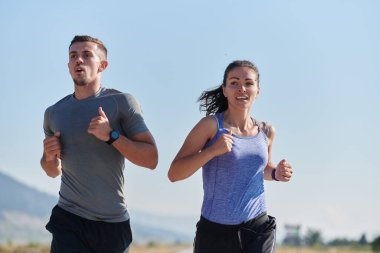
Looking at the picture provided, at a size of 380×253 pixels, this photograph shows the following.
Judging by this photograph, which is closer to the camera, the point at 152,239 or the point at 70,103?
the point at 70,103

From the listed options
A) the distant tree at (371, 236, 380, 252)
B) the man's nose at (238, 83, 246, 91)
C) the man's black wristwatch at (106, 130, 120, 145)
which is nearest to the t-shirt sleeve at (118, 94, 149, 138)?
the man's black wristwatch at (106, 130, 120, 145)

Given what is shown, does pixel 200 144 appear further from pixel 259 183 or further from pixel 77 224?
pixel 77 224

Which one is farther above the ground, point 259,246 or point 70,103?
point 70,103

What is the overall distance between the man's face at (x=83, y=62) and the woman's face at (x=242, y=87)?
3.41 feet

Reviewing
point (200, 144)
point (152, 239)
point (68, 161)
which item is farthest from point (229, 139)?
point (152, 239)

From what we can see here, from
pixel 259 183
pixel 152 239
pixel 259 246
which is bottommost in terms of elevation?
pixel 152 239

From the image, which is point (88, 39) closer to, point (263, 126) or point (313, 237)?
point (263, 126)

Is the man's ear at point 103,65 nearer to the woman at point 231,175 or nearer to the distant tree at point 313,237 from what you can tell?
→ the woman at point 231,175

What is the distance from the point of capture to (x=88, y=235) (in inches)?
265

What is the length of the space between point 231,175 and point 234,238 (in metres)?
0.46

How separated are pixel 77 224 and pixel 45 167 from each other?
63cm

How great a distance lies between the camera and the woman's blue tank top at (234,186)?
6797 millimetres

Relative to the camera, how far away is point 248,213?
6816mm

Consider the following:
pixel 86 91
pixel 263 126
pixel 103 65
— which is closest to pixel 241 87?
pixel 263 126
